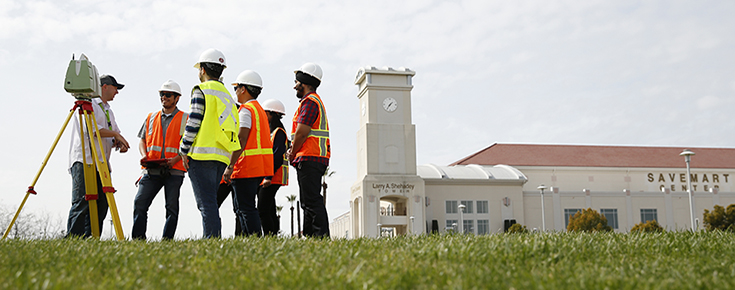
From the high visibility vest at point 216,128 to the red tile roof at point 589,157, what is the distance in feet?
223

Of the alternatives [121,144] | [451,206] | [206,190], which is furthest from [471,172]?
[206,190]

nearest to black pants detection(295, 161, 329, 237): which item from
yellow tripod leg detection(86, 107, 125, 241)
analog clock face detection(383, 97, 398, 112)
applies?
yellow tripod leg detection(86, 107, 125, 241)

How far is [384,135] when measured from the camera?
63.9 metres

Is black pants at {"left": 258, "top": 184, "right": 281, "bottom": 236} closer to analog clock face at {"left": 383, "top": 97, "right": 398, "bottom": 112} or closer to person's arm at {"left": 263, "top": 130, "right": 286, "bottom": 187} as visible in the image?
person's arm at {"left": 263, "top": 130, "right": 286, "bottom": 187}

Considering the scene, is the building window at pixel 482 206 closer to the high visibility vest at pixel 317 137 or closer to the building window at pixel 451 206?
the building window at pixel 451 206

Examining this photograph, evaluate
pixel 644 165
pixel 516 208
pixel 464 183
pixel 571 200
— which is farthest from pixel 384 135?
pixel 644 165

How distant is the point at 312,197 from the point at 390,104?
186ft

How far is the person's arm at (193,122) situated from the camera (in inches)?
260

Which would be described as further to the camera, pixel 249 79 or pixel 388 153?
pixel 388 153

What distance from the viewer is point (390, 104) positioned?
63875mm

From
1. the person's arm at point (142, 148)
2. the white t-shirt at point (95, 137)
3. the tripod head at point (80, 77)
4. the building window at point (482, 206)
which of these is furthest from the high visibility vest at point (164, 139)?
the building window at point (482, 206)

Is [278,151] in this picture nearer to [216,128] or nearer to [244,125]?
[244,125]

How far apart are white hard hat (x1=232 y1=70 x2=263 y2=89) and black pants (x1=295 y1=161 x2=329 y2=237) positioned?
141 cm

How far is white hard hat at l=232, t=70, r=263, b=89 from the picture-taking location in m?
8.13
